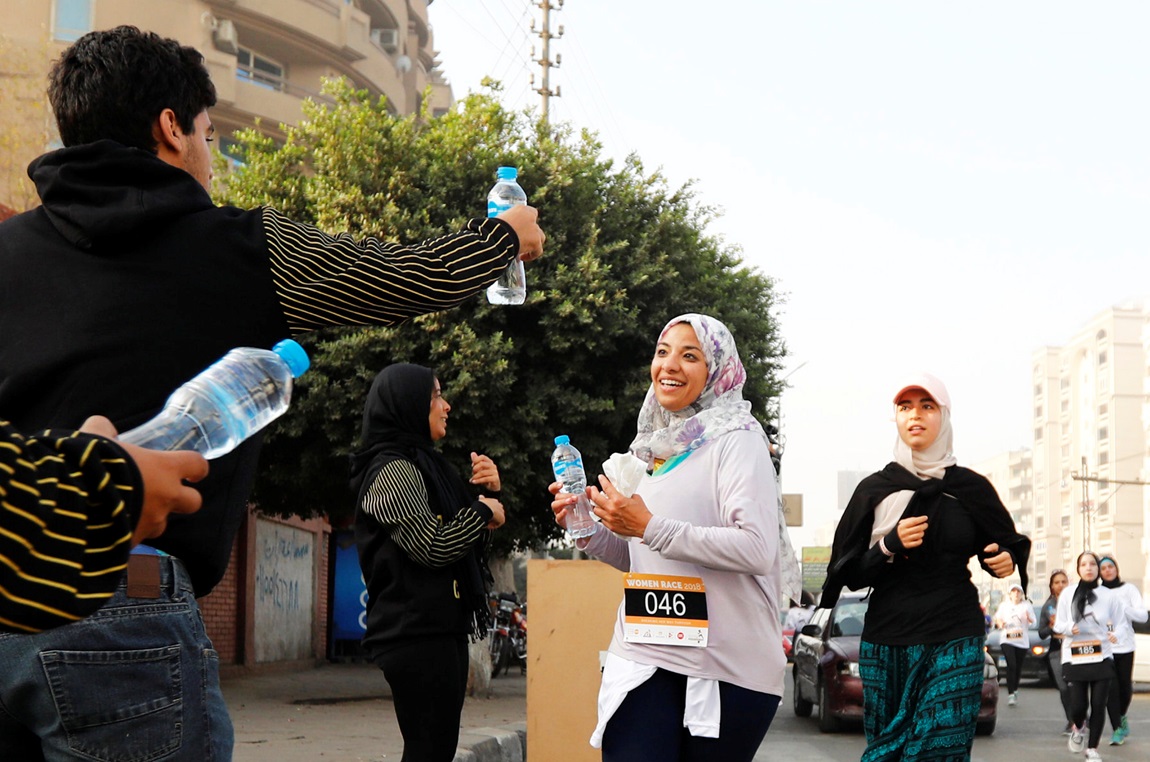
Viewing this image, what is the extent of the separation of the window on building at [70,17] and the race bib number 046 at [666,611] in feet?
105

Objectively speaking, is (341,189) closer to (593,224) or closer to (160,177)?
(593,224)

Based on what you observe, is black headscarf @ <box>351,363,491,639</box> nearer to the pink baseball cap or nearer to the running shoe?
the pink baseball cap

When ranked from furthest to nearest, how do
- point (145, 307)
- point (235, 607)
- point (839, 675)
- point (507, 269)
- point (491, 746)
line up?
1. point (235, 607)
2. point (839, 675)
3. point (491, 746)
4. point (507, 269)
5. point (145, 307)

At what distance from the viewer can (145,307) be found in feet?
8.29

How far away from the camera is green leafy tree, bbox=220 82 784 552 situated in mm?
15625

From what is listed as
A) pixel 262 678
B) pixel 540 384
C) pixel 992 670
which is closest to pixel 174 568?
pixel 540 384

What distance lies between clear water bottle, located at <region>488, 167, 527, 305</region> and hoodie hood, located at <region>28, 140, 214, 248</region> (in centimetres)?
71

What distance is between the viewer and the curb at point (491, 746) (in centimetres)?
851

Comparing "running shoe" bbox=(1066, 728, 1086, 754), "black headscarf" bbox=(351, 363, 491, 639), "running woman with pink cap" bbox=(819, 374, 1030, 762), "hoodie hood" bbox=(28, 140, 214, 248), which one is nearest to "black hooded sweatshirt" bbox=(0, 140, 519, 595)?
"hoodie hood" bbox=(28, 140, 214, 248)

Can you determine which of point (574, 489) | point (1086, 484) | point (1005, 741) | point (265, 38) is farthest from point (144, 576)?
point (1086, 484)

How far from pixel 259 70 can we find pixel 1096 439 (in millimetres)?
104018

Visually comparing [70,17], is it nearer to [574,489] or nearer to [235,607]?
[235,607]

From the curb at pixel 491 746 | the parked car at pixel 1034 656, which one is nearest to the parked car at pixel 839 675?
the curb at pixel 491 746

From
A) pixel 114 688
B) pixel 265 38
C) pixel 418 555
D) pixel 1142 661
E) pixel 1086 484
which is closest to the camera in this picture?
pixel 114 688
